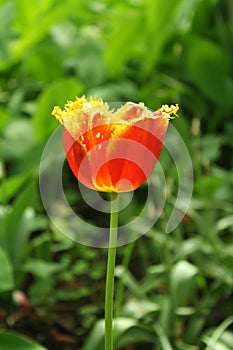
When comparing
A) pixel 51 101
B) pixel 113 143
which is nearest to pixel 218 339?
pixel 113 143

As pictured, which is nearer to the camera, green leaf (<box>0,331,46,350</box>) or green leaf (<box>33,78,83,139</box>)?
green leaf (<box>0,331,46,350</box>)

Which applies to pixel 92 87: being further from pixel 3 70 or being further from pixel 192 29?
pixel 192 29

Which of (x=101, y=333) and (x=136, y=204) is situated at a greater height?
(x=136, y=204)

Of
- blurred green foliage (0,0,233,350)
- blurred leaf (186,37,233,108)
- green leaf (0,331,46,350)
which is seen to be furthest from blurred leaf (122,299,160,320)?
blurred leaf (186,37,233,108)

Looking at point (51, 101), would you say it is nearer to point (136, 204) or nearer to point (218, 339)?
point (136, 204)

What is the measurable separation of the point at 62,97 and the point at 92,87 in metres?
0.31

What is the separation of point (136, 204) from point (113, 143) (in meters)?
1.11

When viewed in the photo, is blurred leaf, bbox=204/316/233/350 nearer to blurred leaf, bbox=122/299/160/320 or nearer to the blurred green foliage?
the blurred green foliage

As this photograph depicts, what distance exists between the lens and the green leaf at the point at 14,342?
1034 mm

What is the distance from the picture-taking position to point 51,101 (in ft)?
5.62

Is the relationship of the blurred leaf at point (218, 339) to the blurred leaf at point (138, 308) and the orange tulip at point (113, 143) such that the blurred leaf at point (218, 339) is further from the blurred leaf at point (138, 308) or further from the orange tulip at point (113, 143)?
the orange tulip at point (113, 143)

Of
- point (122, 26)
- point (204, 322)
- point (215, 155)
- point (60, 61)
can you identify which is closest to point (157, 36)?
point (122, 26)

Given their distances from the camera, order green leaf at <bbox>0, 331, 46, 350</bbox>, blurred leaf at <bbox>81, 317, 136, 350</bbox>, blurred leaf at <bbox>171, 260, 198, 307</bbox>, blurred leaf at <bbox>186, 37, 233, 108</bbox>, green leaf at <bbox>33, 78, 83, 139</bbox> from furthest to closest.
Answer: blurred leaf at <bbox>186, 37, 233, 108</bbox> → green leaf at <bbox>33, 78, 83, 139</bbox> → blurred leaf at <bbox>171, 260, 198, 307</bbox> → blurred leaf at <bbox>81, 317, 136, 350</bbox> → green leaf at <bbox>0, 331, 46, 350</bbox>

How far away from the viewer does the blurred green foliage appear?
1302mm
